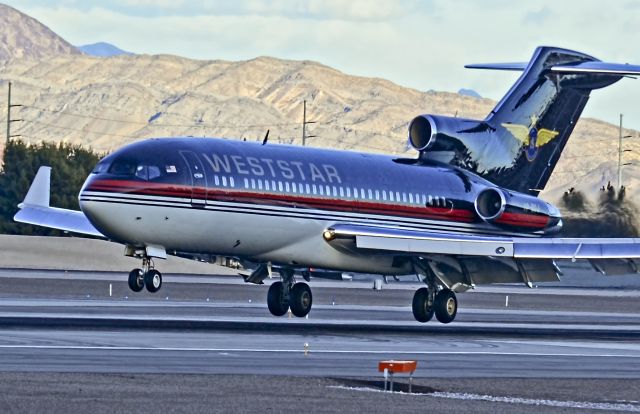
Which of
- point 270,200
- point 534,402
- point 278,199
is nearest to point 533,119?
point 278,199

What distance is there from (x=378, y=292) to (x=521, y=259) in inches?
1005

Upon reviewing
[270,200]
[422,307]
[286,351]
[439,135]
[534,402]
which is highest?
[439,135]

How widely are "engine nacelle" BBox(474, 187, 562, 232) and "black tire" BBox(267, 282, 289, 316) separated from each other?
7.69 m

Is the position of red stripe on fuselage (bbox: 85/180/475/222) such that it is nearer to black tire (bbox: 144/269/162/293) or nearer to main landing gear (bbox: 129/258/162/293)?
main landing gear (bbox: 129/258/162/293)

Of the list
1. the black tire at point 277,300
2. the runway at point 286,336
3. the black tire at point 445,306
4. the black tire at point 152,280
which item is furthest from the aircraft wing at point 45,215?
the black tire at point 445,306

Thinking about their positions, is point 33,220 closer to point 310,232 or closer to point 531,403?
point 310,232

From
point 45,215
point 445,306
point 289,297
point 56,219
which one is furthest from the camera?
point 445,306

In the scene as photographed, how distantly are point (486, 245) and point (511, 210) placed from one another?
12.0 feet

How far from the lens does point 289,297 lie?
43.9m

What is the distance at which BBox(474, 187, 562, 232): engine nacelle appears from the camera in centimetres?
4709

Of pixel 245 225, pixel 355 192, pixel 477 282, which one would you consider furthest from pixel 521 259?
pixel 245 225

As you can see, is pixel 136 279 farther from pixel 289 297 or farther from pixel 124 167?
pixel 289 297

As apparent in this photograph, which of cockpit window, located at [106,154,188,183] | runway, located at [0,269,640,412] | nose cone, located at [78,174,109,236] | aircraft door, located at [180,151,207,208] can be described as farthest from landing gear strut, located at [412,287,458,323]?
nose cone, located at [78,174,109,236]

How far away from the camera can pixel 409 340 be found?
35.9m
